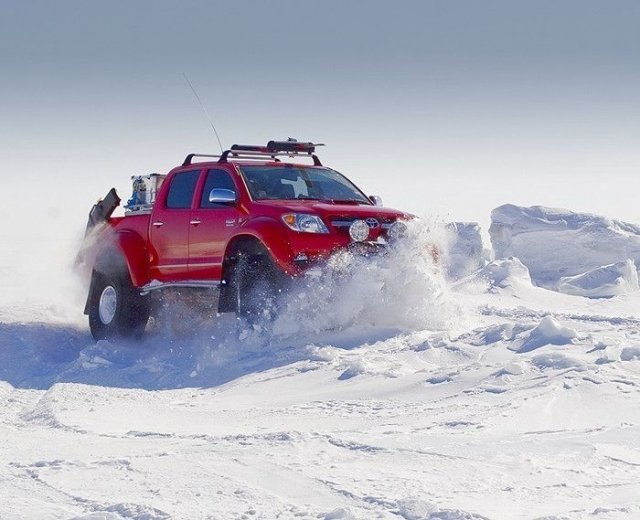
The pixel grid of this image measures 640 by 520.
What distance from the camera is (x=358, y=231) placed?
9141 millimetres

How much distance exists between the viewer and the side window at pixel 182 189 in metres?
10.4

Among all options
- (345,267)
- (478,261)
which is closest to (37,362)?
(345,267)

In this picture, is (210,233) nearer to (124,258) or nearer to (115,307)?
(124,258)

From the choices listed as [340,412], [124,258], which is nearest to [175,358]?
[124,258]

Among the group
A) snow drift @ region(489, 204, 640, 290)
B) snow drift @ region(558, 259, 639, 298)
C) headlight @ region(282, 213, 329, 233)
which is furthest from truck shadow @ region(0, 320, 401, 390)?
snow drift @ region(489, 204, 640, 290)

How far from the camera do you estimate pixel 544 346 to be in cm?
767

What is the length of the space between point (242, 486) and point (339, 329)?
441cm

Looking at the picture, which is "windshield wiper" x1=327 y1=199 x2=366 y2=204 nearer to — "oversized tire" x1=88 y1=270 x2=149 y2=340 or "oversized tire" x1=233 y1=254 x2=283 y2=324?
"oversized tire" x1=233 y1=254 x2=283 y2=324

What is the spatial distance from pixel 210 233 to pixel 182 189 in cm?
97

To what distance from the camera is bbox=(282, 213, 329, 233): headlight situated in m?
8.99

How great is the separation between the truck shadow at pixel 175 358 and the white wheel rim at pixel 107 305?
659 mm

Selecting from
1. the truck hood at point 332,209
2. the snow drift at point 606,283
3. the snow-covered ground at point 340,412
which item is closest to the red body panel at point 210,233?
the truck hood at point 332,209

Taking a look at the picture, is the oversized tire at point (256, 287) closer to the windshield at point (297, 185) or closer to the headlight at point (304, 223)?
the headlight at point (304, 223)

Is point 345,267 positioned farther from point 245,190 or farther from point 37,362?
Answer: point 37,362
